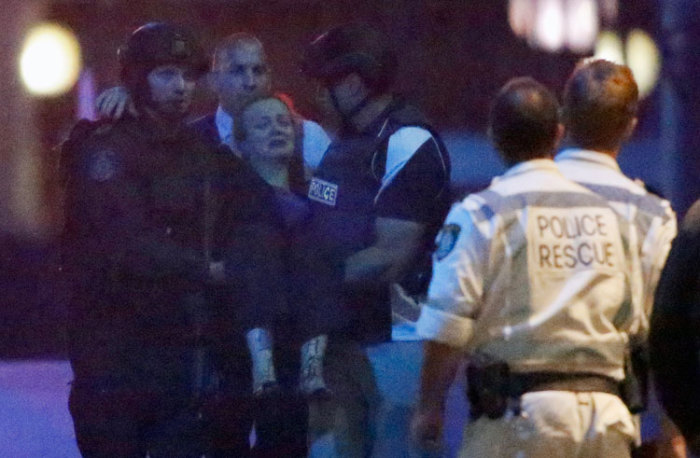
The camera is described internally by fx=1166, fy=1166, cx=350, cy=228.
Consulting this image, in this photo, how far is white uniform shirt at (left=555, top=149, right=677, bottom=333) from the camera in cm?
287

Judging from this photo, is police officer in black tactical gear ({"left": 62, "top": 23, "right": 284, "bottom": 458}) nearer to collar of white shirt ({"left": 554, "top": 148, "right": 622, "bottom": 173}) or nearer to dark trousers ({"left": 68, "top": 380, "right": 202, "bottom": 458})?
dark trousers ({"left": 68, "top": 380, "right": 202, "bottom": 458})

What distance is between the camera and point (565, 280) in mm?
2742

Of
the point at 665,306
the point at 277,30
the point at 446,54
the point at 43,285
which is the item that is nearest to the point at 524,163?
the point at 665,306

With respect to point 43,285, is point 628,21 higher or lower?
higher

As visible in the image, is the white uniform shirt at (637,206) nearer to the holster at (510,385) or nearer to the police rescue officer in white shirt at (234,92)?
the holster at (510,385)

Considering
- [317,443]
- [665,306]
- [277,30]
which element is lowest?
[317,443]

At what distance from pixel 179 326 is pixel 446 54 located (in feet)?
3.67

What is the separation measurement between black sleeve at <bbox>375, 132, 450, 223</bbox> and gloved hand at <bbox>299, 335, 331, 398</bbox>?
43 cm

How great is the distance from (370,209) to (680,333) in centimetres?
116

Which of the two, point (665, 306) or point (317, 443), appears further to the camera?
point (317, 443)

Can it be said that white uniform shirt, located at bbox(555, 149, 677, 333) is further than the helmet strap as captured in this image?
No

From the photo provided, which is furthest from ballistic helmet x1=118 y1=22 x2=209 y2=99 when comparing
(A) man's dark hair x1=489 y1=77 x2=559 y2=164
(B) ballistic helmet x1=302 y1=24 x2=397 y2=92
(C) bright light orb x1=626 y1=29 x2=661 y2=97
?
(C) bright light orb x1=626 y1=29 x2=661 y2=97

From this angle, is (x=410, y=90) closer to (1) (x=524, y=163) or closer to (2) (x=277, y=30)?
(2) (x=277, y=30)

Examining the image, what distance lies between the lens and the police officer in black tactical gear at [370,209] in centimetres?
345
